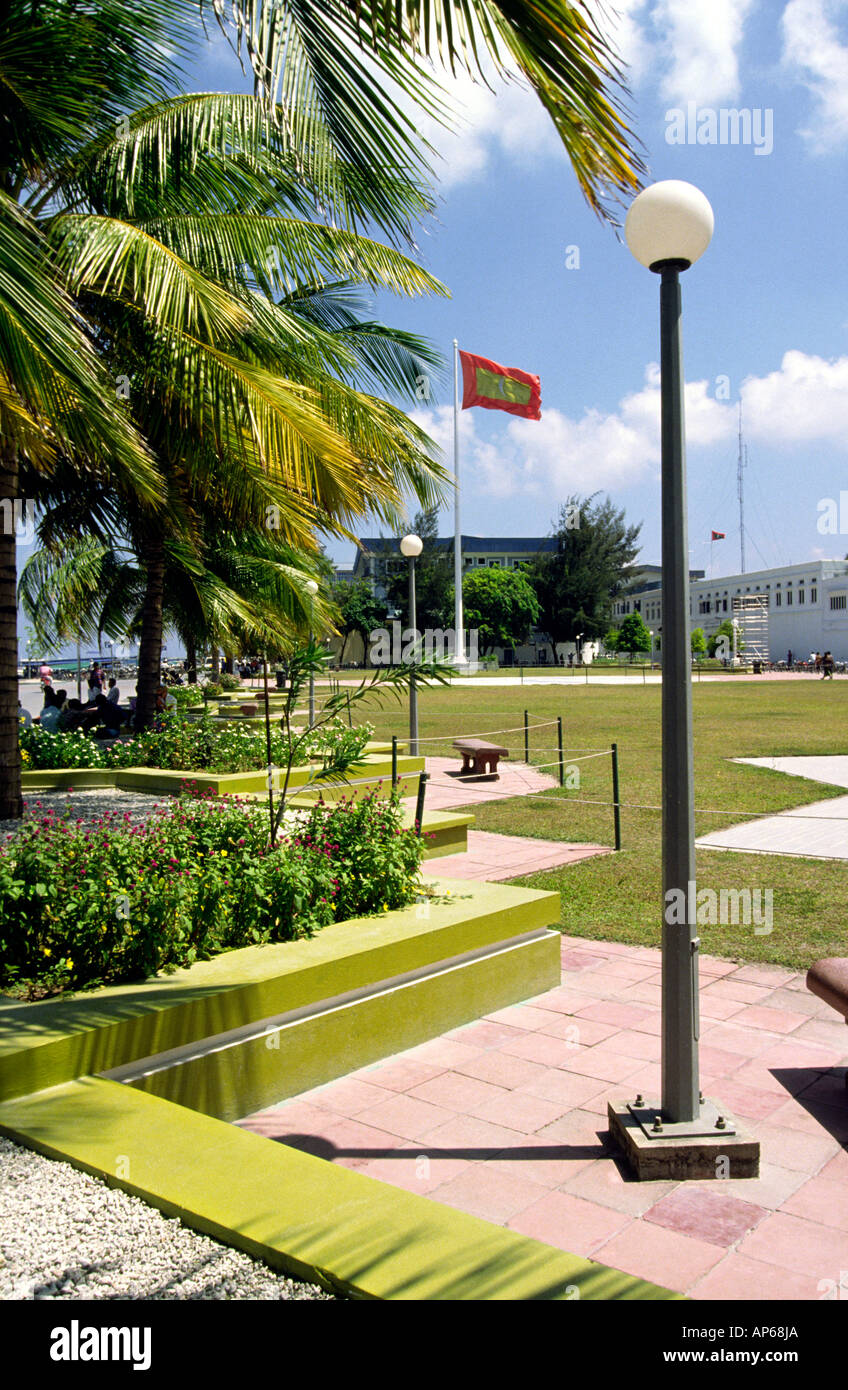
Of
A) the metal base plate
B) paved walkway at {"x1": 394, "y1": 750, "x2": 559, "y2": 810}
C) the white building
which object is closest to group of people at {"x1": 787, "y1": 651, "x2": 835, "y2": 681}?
the white building

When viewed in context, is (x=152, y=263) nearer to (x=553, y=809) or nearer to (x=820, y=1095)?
(x=820, y=1095)

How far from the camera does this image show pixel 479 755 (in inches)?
600

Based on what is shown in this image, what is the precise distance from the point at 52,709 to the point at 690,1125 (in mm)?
13329

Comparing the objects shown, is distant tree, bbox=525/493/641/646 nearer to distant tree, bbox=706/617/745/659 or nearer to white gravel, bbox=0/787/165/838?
distant tree, bbox=706/617/745/659

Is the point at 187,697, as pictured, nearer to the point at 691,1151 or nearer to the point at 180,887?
the point at 180,887

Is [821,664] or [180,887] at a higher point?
[821,664]

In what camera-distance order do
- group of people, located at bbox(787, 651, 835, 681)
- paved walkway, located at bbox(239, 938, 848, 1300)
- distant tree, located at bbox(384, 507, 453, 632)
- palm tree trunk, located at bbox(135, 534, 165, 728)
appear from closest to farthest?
paved walkway, located at bbox(239, 938, 848, 1300) → palm tree trunk, located at bbox(135, 534, 165, 728) → group of people, located at bbox(787, 651, 835, 681) → distant tree, located at bbox(384, 507, 453, 632)

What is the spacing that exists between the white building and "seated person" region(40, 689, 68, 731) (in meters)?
61.8

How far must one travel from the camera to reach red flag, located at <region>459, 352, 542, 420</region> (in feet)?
120

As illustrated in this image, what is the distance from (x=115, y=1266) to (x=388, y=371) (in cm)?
1130

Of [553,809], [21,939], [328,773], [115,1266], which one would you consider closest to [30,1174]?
[115,1266]

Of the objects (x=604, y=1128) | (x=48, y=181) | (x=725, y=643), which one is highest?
(x=48, y=181)

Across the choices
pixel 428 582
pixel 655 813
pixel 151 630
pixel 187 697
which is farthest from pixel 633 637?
pixel 151 630

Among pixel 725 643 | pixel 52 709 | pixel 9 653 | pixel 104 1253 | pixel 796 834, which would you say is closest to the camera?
pixel 104 1253
